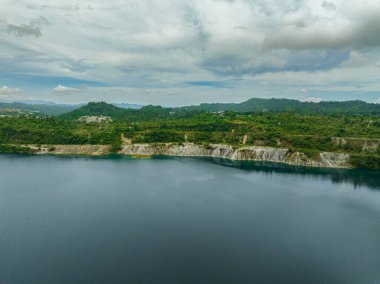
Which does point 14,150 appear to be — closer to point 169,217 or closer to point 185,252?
point 169,217

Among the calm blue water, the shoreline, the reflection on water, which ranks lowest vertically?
the calm blue water

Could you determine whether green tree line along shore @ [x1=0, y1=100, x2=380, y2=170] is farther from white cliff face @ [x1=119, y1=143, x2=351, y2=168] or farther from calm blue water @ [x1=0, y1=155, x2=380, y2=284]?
calm blue water @ [x1=0, y1=155, x2=380, y2=284]

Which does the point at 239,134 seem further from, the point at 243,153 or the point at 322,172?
the point at 322,172

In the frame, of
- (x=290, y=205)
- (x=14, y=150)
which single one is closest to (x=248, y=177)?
(x=290, y=205)

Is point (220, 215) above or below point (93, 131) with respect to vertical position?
below

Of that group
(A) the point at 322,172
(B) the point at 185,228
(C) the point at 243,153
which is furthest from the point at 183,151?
(B) the point at 185,228

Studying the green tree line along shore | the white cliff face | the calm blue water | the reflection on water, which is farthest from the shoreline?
the calm blue water
